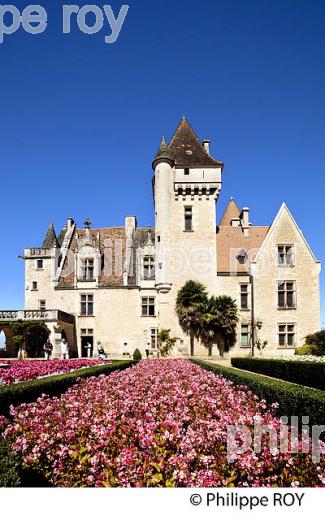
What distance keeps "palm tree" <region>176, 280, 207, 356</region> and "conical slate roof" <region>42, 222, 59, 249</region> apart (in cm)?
1190

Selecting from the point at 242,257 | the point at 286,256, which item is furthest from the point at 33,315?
the point at 286,256

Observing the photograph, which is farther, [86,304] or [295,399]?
[86,304]

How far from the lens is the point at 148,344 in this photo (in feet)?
102

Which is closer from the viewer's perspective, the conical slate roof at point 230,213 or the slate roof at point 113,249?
the slate roof at point 113,249

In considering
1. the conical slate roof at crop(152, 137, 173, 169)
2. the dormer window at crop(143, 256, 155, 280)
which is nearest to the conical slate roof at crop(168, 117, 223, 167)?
the conical slate roof at crop(152, 137, 173, 169)

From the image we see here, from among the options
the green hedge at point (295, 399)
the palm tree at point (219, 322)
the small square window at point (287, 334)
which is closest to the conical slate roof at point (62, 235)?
the palm tree at point (219, 322)

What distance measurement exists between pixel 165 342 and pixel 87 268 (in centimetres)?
900

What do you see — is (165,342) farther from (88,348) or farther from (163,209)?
(163,209)

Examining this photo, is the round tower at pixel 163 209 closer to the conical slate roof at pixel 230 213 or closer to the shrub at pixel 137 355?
the shrub at pixel 137 355

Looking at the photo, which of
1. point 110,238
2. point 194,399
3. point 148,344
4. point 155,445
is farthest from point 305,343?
point 155,445

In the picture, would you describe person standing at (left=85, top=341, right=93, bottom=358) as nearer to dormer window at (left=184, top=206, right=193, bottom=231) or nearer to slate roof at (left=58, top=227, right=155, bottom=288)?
slate roof at (left=58, top=227, right=155, bottom=288)

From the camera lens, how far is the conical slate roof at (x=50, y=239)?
34.1 meters

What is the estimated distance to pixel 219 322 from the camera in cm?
2912

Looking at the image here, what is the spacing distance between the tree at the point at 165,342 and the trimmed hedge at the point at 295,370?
33.4 ft
